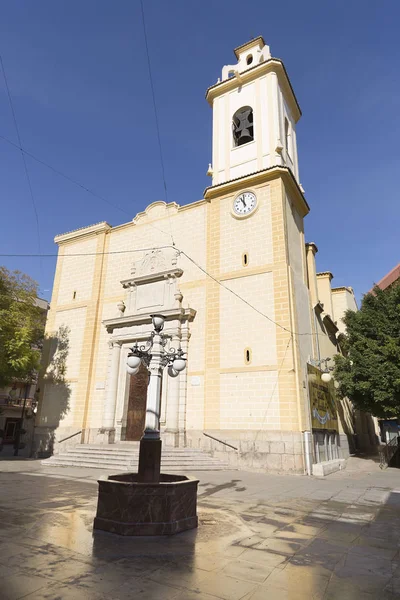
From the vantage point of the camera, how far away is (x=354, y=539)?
Answer: 5.07 metres

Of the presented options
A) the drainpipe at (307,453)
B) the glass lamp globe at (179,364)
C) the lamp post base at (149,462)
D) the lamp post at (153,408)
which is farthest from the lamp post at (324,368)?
the lamp post base at (149,462)

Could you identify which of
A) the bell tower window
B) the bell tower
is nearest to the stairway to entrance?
the bell tower

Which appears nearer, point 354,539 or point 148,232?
point 354,539

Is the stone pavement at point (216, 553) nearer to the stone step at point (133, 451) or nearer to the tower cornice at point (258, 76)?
the stone step at point (133, 451)

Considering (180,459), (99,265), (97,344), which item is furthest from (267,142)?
(180,459)

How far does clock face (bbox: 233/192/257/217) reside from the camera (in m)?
16.8

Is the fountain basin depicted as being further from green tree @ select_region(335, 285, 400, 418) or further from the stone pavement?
green tree @ select_region(335, 285, 400, 418)

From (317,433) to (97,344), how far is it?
10945 millimetres

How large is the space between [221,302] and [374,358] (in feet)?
22.5

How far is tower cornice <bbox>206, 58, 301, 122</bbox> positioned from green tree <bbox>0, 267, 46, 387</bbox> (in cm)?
1422

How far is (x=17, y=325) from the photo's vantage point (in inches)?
593

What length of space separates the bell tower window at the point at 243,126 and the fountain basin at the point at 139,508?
57.7 ft

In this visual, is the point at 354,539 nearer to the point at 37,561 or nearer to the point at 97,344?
the point at 37,561

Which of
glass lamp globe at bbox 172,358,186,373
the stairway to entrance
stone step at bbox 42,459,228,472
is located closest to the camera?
glass lamp globe at bbox 172,358,186,373
